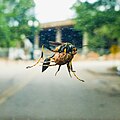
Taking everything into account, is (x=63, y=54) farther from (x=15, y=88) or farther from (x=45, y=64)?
(x=15, y=88)

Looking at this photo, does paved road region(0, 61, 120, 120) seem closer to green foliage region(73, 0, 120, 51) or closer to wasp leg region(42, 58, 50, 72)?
wasp leg region(42, 58, 50, 72)

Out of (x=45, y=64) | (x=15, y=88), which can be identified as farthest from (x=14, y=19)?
(x=15, y=88)

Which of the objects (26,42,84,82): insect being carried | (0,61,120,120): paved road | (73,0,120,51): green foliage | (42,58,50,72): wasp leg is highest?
(73,0,120,51): green foliage

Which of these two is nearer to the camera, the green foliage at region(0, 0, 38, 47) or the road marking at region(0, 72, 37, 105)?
the green foliage at region(0, 0, 38, 47)

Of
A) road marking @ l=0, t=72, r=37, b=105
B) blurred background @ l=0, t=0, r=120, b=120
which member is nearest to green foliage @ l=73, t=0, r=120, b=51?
blurred background @ l=0, t=0, r=120, b=120

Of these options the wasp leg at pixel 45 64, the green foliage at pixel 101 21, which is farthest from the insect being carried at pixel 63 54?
the green foliage at pixel 101 21

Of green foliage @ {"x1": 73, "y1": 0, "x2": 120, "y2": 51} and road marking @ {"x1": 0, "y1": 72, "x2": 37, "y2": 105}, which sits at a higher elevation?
A: green foliage @ {"x1": 73, "y1": 0, "x2": 120, "y2": 51}
